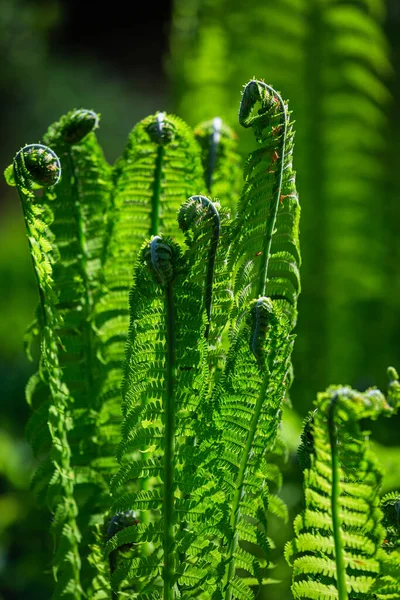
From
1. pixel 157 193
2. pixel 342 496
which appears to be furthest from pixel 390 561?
pixel 157 193

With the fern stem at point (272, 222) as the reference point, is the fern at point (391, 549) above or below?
below

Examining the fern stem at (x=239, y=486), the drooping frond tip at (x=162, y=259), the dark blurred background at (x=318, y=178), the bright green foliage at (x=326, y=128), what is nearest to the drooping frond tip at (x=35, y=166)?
the drooping frond tip at (x=162, y=259)

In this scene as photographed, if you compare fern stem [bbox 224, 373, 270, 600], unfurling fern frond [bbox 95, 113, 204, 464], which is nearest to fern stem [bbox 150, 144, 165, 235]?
unfurling fern frond [bbox 95, 113, 204, 464]

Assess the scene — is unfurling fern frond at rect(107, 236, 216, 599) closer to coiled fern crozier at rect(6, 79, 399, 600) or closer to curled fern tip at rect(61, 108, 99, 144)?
coiled fern crozier at rect(6, 79, 399, 600)

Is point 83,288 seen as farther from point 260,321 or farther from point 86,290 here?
point 260,321

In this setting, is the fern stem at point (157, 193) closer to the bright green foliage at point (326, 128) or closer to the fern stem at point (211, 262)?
the fern stem at point (211, 262)

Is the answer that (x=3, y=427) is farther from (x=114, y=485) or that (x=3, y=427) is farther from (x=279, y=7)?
(x=114, y=485)

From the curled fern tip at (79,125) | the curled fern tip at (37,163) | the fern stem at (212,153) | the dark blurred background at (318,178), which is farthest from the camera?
the dark blurred background at (318,178)
